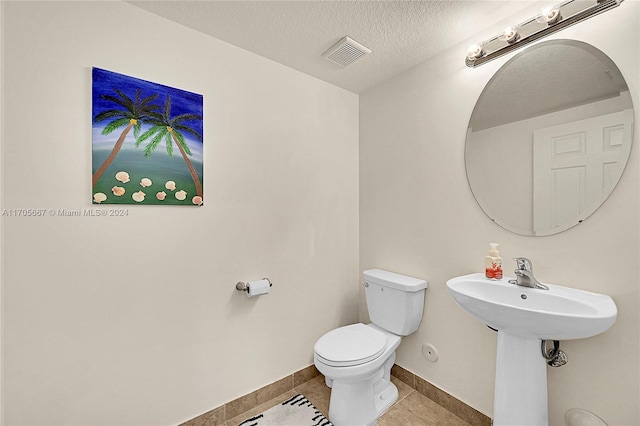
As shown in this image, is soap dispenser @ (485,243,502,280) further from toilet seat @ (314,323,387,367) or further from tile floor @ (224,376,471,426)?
tile floor @ (224,376,471,426)

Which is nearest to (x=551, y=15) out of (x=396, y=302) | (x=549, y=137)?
(x=549, y=137)

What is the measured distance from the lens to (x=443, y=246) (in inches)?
70.0

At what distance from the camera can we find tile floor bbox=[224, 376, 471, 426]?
5.49 ft

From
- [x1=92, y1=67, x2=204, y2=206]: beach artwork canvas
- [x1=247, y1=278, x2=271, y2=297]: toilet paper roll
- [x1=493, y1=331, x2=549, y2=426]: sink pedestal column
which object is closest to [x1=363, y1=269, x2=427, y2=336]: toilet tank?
[x1=493, y1=331, x2=549, y2=426]: sink pedestal column

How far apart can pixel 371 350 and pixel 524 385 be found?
69cm

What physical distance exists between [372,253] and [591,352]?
1299 mm

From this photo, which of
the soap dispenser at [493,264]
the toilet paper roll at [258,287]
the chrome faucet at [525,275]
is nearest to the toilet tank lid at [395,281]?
the soap dispenser at [493,264]

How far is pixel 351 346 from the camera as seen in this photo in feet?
5.31

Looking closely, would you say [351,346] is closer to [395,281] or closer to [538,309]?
[395,281]

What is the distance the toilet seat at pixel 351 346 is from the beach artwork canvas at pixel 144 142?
1090 millimetres

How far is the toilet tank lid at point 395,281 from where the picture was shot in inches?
71.2

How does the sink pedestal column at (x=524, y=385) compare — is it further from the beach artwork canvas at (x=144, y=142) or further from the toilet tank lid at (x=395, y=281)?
the beach artwork canvas at (x=144, y=142)

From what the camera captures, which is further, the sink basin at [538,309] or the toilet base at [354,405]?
the toilet base at [354,405]

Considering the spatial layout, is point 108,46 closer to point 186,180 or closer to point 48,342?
point 186,180
